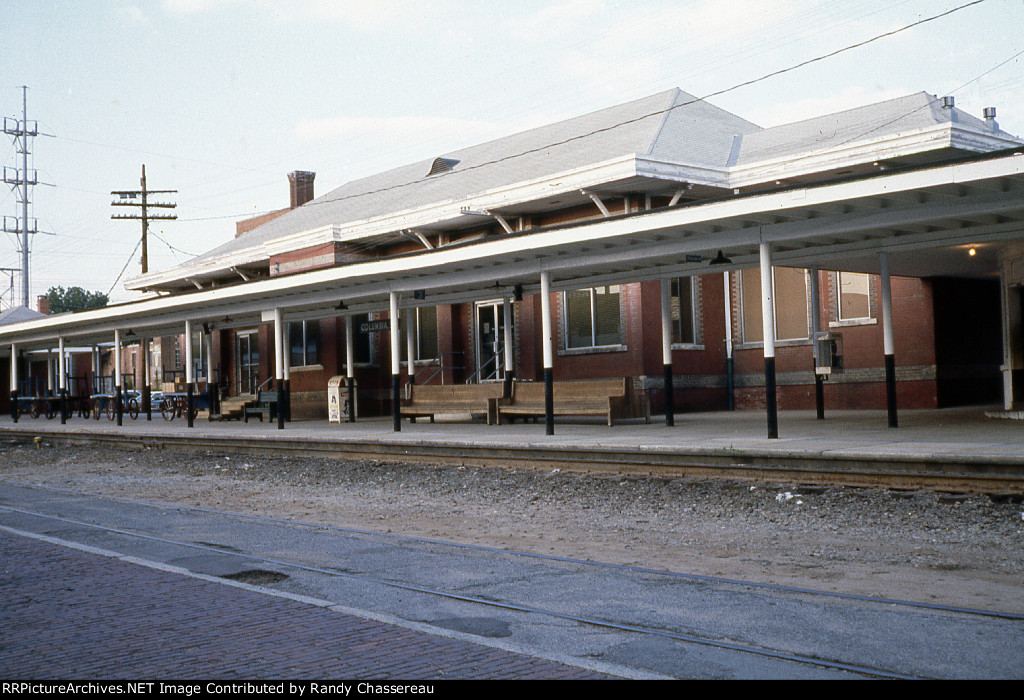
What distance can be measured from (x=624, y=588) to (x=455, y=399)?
48.6 ft

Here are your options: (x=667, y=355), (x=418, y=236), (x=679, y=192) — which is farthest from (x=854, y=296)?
(x=418, y=236)

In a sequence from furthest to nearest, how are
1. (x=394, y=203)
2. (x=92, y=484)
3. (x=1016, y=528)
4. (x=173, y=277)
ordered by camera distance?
(x=173, y=277) < (x=394, y=203) < (x=92, y=484) < (x=1016, y=528)

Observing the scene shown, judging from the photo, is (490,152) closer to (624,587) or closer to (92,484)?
(92,484)

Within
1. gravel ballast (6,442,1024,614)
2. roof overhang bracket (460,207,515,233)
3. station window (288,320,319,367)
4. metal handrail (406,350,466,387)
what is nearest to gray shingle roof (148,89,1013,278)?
roof overhang bracket (460,207,515,233)

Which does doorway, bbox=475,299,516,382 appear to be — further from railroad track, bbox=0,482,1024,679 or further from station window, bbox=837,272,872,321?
railroad track, bbox=0,482,1024,679

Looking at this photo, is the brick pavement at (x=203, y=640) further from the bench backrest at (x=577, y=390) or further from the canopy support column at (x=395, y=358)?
the canopy support column at (x=395, y=358)

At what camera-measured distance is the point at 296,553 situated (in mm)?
8688

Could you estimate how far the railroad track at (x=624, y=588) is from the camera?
16.8 ft

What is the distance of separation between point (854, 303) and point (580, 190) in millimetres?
6937

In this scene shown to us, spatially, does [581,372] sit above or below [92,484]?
above

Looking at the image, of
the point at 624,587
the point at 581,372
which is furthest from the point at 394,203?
the point at 624,587

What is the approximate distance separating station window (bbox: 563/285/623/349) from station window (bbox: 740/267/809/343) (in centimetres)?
350

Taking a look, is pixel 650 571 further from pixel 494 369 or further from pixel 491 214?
pixel 494 369

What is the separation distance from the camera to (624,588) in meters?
6.82
